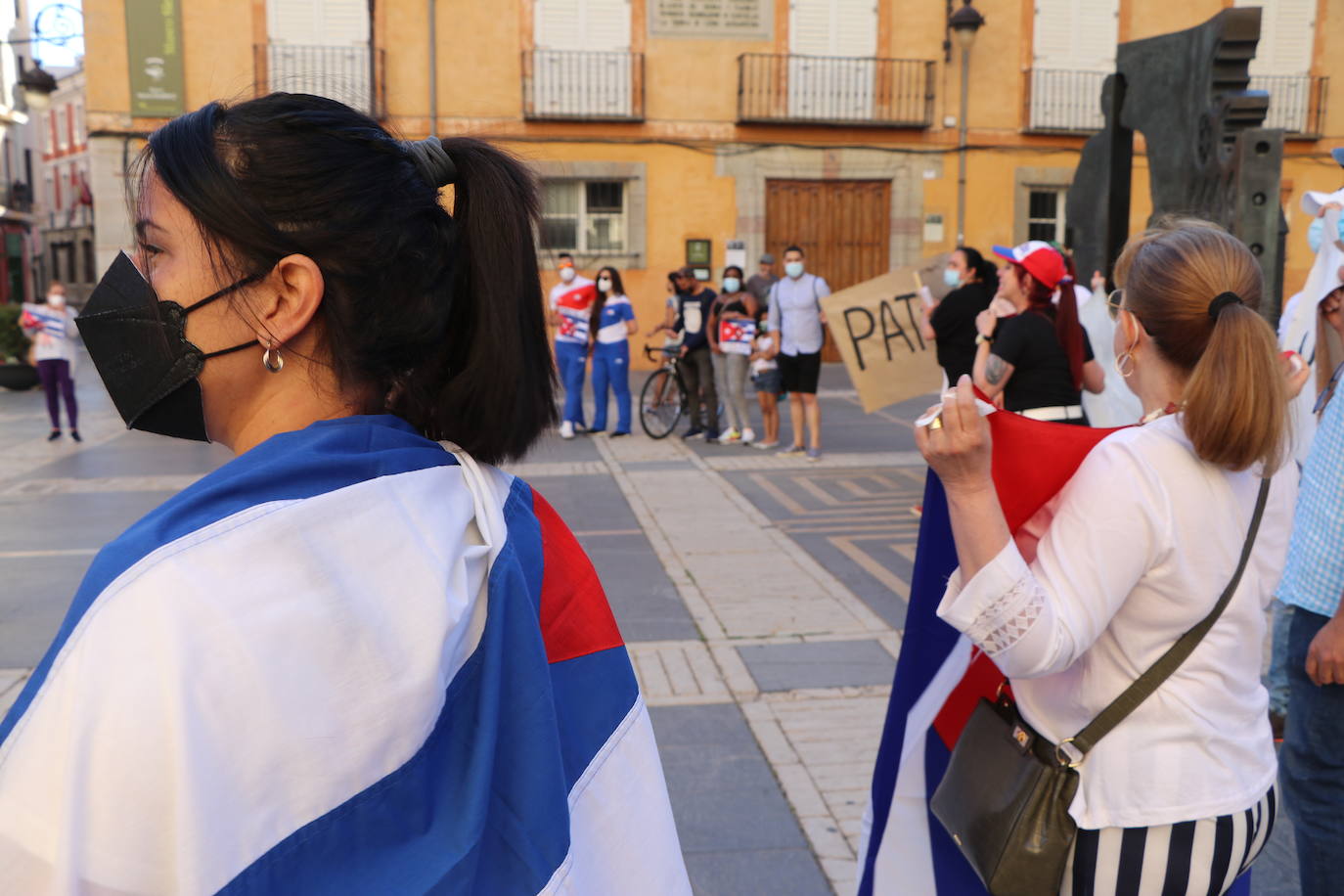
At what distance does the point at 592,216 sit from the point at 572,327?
8431 mm

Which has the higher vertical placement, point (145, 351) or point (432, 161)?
point (432, 161)

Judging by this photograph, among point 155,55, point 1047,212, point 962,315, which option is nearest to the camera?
point 962,315

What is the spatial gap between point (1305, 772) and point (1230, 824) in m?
0.71

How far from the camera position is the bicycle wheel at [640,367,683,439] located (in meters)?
11.4

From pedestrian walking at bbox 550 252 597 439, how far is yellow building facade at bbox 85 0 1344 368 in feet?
23.2

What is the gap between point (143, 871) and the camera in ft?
3.04

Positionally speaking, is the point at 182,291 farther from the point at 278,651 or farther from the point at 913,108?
the point at 913,108

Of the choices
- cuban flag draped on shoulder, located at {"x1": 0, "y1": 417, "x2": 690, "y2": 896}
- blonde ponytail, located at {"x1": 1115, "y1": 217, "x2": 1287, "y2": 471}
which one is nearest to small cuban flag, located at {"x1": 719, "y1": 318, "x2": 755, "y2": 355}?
blonde ponytail, located at {"x1": 1115, "y1": 217, "x2": 1287, "y2": 471}

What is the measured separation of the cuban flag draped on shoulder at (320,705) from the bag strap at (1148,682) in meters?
0.86

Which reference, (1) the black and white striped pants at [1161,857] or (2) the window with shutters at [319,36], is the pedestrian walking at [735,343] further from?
(2) the window with shutters at [319,36]

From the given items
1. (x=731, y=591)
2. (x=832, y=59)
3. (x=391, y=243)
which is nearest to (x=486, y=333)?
(x=391, y=243)

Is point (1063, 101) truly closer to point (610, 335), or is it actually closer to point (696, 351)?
point (696, 351)

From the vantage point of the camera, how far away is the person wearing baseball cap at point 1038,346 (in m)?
5.70

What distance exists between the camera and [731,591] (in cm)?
580
